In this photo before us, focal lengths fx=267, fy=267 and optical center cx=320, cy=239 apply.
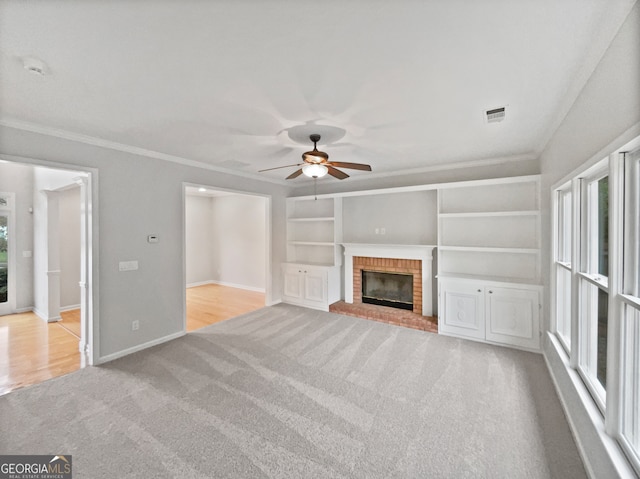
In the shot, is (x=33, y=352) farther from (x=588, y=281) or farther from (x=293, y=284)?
(x=588, y=281)

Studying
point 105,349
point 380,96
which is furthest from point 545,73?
point 105,349

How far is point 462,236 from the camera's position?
4176mm

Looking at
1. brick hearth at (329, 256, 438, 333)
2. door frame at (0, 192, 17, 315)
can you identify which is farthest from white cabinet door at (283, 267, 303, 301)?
door frame at (0, 192, 17, 315)

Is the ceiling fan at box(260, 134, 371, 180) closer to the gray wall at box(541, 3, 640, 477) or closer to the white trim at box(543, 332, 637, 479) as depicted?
the gray wall at box(541, 3, 640, 477)

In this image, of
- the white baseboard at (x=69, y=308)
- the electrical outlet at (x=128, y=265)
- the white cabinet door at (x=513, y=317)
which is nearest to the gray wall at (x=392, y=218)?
the white cabinet door at (x=513, y=317)

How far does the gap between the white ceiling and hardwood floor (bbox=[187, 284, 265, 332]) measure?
3.08 metres

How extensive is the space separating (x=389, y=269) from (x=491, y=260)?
60.9 inches

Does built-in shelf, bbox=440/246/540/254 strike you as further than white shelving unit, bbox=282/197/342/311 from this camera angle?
No

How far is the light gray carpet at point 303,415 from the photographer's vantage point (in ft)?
5.72

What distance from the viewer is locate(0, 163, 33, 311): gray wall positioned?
483 cm

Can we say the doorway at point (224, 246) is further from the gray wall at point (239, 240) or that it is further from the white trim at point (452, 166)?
the white trim at point (452, 166)

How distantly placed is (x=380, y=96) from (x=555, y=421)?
290 cm

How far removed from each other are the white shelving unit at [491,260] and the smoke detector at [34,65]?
4.32 meters

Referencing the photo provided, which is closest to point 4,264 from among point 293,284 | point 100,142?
point 100,142
